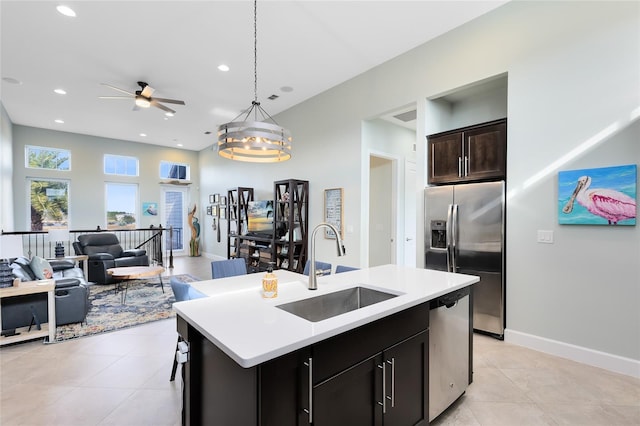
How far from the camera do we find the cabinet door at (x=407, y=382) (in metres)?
1.55

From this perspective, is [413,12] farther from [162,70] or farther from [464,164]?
[162,70]

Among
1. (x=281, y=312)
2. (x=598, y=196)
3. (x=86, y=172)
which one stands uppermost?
(x=86, y=172)

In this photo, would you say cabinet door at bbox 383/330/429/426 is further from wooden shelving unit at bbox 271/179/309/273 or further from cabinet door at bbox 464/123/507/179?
wooden shelving unit at bbox 271/179/309/273

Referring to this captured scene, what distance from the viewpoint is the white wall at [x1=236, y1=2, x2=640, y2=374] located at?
8.32 feet

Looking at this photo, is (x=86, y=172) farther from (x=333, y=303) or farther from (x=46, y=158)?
(x=333, y=303)

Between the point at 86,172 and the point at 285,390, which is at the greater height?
the point at 86,172

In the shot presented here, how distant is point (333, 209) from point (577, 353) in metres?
3.57

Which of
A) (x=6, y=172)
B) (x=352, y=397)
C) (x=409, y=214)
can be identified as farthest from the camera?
(x=6, y=172)

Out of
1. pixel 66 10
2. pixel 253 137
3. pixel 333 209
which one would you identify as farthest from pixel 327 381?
pixel 66 10

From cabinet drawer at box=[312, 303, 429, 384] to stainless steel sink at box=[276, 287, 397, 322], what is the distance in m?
0.23

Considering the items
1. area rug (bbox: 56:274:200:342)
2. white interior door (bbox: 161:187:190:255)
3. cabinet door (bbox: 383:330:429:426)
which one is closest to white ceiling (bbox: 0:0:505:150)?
cabinet door (bbox: 383:330:429:426)

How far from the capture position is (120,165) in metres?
9.01

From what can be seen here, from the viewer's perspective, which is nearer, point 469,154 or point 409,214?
point 469,154

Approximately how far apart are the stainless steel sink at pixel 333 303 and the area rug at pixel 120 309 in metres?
3.01
